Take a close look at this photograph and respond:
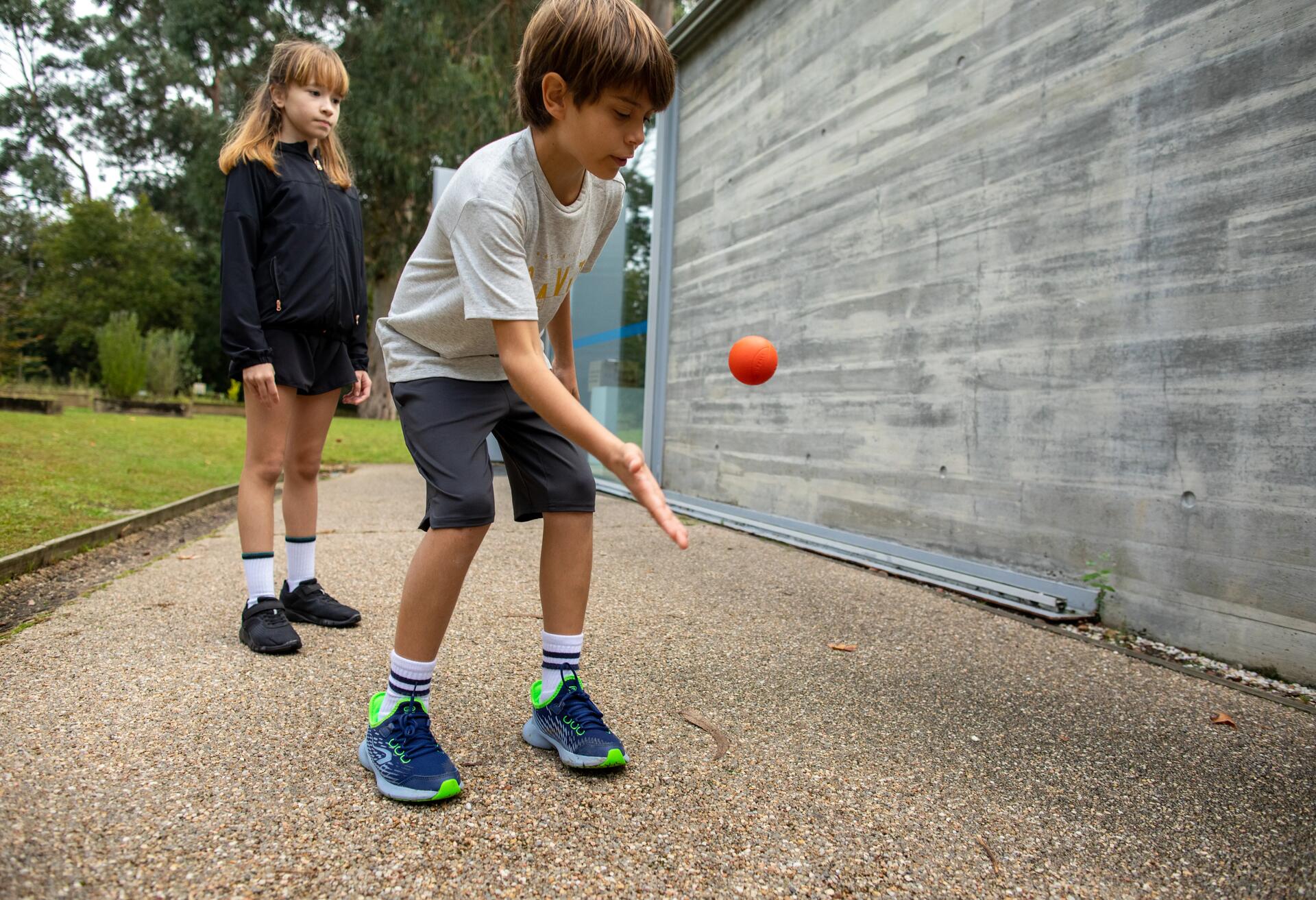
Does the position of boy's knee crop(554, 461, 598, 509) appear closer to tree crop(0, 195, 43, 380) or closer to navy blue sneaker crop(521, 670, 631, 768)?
navy blue sneaker crop(521, 670, 631, 768)

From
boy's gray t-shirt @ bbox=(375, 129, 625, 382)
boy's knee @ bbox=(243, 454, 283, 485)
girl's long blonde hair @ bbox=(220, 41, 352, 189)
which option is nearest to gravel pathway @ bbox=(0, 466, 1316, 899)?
boy's knee @ bbox=(243, 454, 283, 485)

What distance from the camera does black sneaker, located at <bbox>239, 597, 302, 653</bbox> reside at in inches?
99.7

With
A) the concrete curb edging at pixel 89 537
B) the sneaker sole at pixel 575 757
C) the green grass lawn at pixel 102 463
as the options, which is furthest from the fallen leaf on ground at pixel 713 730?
the green grass lawn at pixel 102 463

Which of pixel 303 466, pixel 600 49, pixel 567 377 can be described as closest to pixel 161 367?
pixel 303 466

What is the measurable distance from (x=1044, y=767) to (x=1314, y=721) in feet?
2.99

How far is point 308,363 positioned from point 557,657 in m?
1.42

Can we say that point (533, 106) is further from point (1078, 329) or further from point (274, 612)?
point (1078, 329)

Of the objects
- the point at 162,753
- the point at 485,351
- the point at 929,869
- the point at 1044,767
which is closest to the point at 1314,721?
the point at 1044,767

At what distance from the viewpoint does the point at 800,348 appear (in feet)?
16.3

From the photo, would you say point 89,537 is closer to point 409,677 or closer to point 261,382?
point 261,382

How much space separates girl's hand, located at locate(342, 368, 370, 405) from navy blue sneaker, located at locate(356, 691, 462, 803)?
146 centimetres

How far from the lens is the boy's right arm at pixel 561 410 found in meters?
1.35

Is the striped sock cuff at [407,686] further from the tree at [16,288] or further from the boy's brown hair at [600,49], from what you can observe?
the tree at [16,288]

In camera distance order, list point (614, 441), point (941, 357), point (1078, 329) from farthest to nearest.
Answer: point (941, 357) → point (1078, 329) → point (614, 441)
